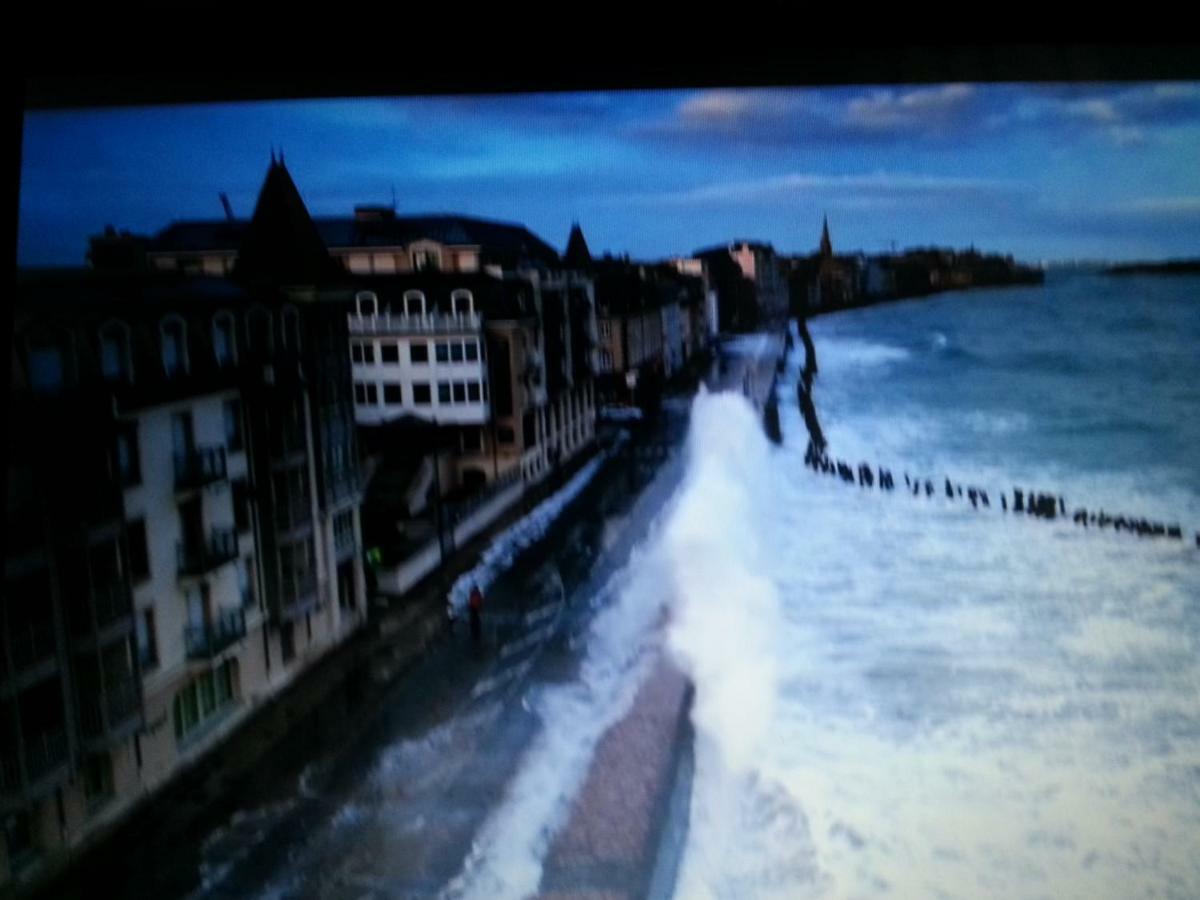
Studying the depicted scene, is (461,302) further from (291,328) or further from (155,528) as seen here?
(155,528)

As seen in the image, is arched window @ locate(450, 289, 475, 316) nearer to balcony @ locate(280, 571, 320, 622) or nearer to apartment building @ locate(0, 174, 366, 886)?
apartment building @ locate(0, 174, 366, 886)

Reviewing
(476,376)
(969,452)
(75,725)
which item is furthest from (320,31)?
(969,452)

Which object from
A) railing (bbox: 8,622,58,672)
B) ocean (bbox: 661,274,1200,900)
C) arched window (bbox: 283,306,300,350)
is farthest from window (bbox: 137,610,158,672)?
ocean (bbox: 661,274,1200,900)

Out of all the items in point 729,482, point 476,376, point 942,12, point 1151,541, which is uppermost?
point 942,12

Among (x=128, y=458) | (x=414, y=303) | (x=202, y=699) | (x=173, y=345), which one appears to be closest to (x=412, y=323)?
(x=414, y=303)

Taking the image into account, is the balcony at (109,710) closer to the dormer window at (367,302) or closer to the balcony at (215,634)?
the balcony at (215,634)

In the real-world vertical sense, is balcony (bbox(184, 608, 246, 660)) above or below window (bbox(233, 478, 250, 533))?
below

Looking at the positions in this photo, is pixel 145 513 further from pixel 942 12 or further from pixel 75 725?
pixel 942 12
